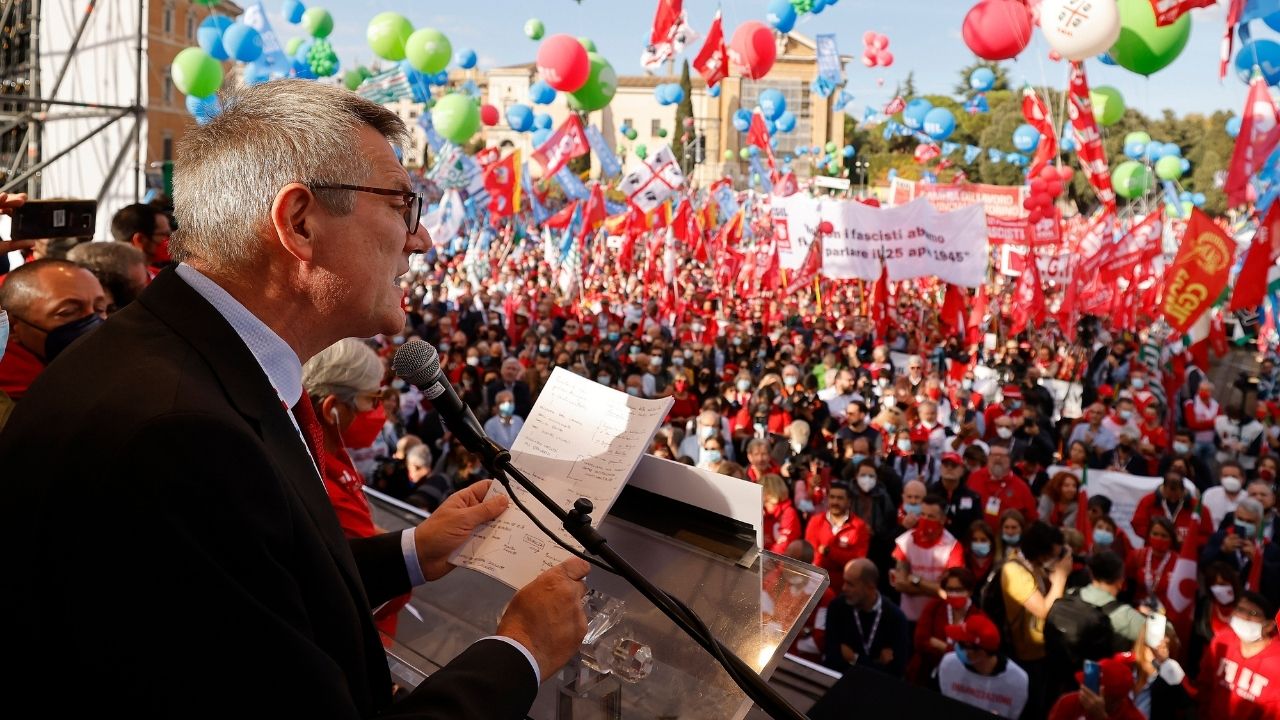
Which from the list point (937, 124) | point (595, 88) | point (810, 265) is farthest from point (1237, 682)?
point (937, 124)

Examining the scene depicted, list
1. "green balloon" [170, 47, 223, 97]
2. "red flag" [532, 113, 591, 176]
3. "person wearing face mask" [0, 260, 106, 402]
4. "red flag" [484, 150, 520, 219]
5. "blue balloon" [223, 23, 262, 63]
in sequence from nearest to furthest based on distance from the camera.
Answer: "person wearing face mask" [0, 260, 106, 402] < "green balloon" [170, 47, 223, 97] < "blue balloon" [223, 23, 262, 63] < "red flag" [532, 113, 591, 176] < "red flag" [484, 150, 520, 219]

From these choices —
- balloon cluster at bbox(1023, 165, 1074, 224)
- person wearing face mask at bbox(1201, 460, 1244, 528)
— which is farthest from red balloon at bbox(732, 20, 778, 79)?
person wearing face mask at bbox(1201, 460, 1244, 528)

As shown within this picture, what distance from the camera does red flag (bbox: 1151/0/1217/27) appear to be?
7.59 m

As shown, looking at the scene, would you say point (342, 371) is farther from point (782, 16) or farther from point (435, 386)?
point (782, 16)

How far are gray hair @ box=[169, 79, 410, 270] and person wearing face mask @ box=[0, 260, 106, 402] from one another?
7.07 ft

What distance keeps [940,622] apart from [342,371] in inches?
156

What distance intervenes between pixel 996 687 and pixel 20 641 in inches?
186

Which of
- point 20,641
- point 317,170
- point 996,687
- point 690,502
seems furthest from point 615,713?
point 996,687

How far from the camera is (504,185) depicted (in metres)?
20.8

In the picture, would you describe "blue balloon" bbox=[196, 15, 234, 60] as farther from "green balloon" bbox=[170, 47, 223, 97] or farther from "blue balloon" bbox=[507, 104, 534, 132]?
"blue balloon" bbox=[507, 104, 534, 132]

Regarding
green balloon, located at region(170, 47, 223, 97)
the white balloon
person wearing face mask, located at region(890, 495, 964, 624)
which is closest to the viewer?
person wearing face mask, located at region(890, 495, 964, 624)

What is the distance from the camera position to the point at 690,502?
174 centimetres

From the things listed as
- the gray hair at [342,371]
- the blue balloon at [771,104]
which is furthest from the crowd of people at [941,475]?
the blue balloon at [771,104]

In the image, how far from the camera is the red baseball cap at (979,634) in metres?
4.84
